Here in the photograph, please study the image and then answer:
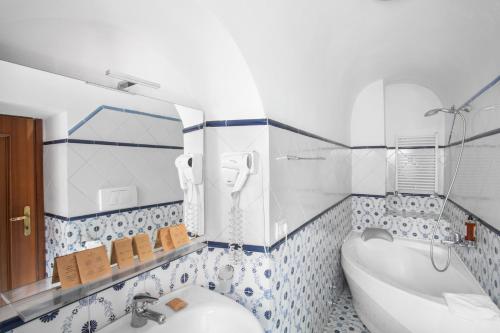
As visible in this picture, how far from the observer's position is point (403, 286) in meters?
1.88

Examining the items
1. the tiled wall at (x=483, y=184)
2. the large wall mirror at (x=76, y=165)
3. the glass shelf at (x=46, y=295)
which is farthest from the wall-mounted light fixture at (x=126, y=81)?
the tiled wall at (x=483, y=184)

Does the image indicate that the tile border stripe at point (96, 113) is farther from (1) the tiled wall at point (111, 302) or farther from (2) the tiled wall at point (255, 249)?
(1) the tiled wall at point (111, 302)

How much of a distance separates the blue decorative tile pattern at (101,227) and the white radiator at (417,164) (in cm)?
292

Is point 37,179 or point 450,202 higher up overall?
point 37,179

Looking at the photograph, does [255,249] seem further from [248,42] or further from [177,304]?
[248,42]

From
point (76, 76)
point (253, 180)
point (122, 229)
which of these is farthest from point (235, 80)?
point (122, 229)

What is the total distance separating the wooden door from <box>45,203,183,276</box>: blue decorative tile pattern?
3cm

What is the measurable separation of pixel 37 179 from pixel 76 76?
374 millimetres

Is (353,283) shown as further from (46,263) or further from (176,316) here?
(46,263)

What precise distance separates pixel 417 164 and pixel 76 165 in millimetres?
3398

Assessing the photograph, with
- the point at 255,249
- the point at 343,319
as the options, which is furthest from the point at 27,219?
the point at 343,319

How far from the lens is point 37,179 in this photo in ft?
2.95

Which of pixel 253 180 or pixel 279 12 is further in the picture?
pixel 253 180

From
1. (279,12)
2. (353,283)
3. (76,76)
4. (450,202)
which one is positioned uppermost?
(279,12)
